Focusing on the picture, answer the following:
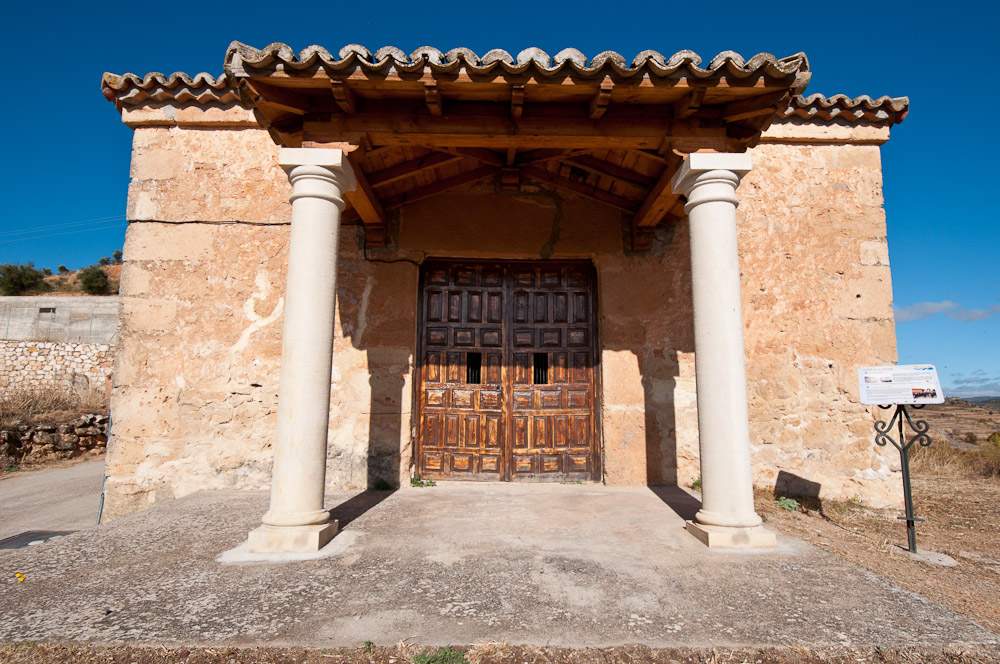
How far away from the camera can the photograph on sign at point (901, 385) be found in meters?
4.02

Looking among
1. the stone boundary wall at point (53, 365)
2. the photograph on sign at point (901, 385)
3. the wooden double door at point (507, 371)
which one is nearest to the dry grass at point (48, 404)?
the stone boundary wall at point (53, 365)

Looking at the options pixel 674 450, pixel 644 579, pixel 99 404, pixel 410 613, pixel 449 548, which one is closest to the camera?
pixel 410 613

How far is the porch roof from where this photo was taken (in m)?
3.56

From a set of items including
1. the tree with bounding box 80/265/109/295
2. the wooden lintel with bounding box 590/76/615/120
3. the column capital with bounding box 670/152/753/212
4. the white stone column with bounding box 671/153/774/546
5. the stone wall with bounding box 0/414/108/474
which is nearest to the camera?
the white stone column with bounding box 671/153/774/546

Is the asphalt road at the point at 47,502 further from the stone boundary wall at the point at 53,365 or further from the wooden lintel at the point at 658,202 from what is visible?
the stone boundary wall at the point at 53,365

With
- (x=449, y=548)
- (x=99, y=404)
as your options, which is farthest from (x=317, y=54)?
(x=99, y=404)

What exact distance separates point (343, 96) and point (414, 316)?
7.98 feet

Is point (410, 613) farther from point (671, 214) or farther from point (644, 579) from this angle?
point (671, 214)

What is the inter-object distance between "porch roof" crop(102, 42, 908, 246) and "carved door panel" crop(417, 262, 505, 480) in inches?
53.1

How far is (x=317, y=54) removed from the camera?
11.5 feet

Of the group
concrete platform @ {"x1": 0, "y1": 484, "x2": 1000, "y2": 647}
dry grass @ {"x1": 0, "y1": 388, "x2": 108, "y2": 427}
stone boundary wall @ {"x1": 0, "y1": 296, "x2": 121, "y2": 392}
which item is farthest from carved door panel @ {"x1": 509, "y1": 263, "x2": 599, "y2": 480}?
stone boundary wall @ {"x1": 0, "y1": 296, "x2": 121, "y2": 392}

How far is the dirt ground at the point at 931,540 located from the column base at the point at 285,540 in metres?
3.48

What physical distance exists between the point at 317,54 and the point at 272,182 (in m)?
2.59

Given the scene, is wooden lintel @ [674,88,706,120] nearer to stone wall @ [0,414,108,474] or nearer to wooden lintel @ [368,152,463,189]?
wooden lintel @ [368,152,463,189]
